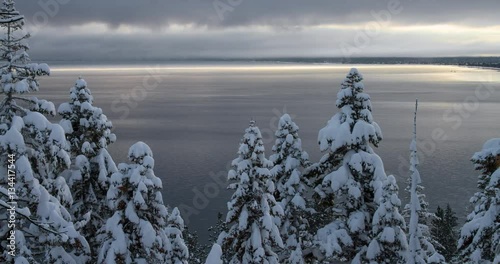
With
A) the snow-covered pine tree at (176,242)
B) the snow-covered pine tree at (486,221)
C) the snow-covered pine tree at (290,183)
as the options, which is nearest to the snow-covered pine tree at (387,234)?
the snow-covered pine tree at (486,221)

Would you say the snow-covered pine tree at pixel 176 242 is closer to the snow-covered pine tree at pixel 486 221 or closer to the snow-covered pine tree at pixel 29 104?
the snow-covered pine tree at pixel 29 104

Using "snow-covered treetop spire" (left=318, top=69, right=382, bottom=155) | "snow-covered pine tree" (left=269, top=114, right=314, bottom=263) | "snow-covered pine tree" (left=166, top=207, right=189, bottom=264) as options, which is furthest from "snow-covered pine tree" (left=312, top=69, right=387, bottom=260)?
"snow-covered pine tree" (left=166, top=207, right=189, bottom=264)

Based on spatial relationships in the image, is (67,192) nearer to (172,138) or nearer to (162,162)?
(162,162)

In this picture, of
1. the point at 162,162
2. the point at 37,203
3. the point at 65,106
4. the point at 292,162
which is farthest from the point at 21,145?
the point at 162,162

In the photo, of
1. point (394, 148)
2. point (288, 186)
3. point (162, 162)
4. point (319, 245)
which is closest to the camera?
point (319, 245)

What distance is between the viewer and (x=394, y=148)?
109 meters

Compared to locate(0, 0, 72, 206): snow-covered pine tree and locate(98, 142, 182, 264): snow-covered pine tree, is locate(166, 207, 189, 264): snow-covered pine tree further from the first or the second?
locate(0, 0, 72, 206): snow-covered pine tree

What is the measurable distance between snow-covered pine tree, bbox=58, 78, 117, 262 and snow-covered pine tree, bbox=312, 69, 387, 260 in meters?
8.64

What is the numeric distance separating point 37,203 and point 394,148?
103 m

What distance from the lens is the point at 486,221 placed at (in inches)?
507

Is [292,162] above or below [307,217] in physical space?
above

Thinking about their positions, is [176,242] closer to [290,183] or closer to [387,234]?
[290,183]

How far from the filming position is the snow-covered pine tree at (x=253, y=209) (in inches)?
811

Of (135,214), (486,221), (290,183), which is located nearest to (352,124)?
(486,221)
